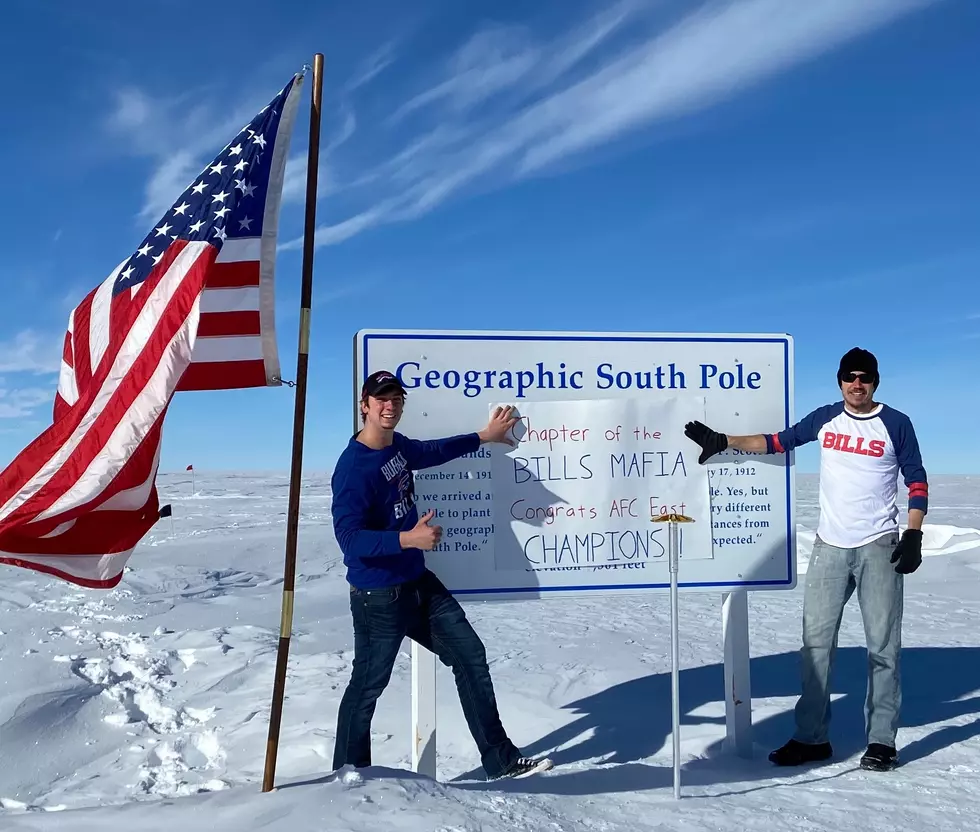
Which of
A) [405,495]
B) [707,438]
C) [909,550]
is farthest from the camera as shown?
[707,438]

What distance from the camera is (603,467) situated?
15.7 feet

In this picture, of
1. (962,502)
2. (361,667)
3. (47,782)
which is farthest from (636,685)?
(962,502)

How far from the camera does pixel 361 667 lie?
13.0ft

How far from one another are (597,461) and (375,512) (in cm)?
149

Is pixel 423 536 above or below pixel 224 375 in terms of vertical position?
below

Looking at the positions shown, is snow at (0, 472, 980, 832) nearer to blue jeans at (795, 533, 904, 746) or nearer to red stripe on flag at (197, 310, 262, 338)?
blue jeans at (795, 533, 904, 746)

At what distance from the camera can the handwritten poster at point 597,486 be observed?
4.71m

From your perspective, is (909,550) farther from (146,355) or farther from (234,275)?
(146,355)

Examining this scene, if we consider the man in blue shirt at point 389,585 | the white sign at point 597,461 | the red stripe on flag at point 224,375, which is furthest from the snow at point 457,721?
the red stripe on flag at point 224,375

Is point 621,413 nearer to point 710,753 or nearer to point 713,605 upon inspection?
point 710,753

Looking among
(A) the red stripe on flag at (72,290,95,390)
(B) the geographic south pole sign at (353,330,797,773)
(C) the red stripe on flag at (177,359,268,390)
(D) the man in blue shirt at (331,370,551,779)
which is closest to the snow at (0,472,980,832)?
(D) the man in blue shirt at (331,370,551,779)

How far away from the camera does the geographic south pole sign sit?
462cm

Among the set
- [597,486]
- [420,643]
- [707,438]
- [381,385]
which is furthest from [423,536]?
[707,438]

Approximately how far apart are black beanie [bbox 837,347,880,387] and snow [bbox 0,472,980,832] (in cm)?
208
